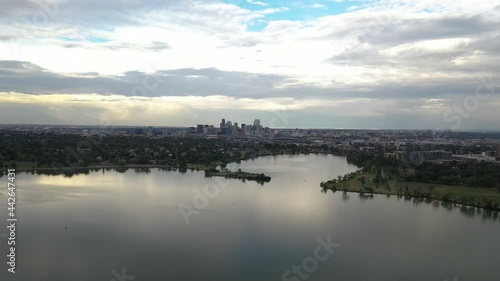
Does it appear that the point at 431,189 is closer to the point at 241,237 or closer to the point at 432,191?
the point at 432,191

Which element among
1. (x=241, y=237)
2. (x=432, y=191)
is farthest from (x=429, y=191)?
(x=241, y=237)

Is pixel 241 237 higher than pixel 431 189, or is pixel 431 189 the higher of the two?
pixel 431 189

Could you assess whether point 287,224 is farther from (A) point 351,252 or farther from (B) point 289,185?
(B) point 289,185

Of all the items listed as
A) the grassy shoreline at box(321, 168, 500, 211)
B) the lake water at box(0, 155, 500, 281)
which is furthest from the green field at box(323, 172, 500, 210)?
the lake water at box(0, 155, 500, 281)

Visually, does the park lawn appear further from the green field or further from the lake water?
the lake water

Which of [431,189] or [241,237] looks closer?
[241,237]

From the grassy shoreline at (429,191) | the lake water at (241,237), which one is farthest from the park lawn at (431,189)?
the lake water at (241,237)
